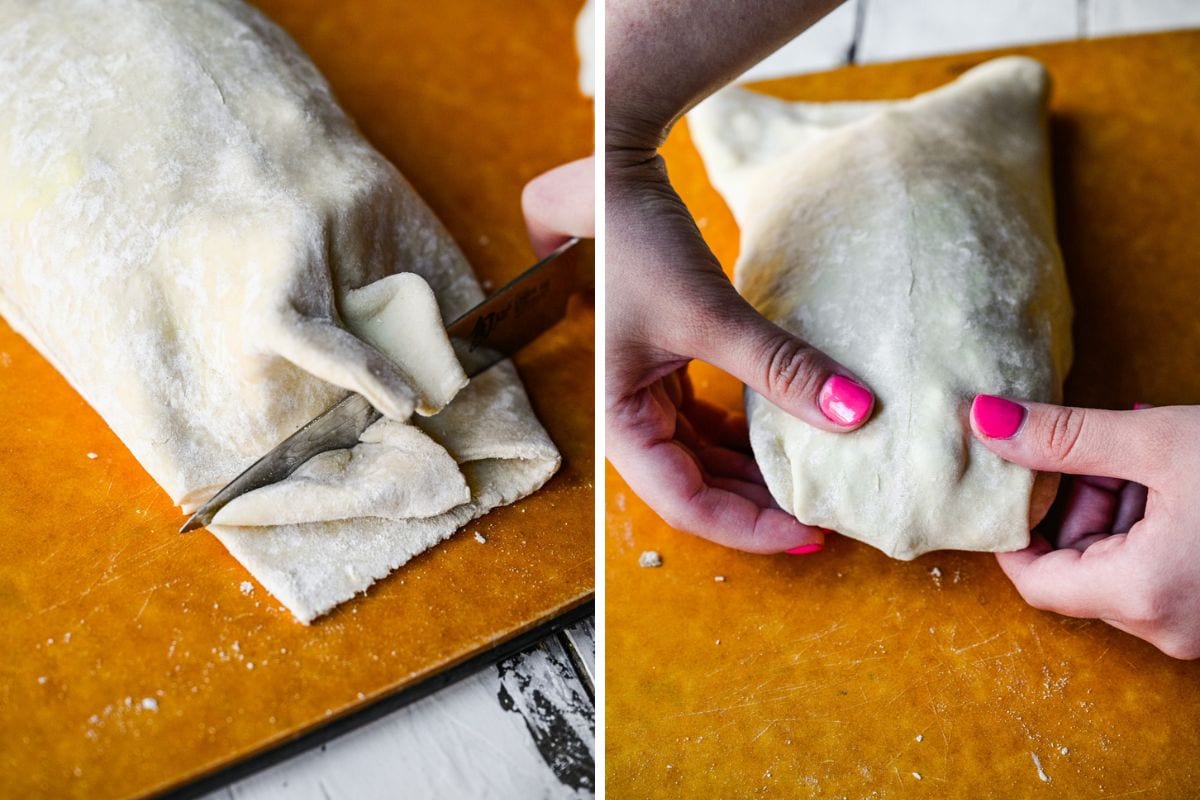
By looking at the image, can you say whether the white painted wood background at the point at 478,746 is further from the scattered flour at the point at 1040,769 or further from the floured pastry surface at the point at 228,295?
the scattered flour at the point at 1040,769

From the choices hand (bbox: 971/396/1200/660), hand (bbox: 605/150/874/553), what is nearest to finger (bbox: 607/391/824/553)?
hand (bbox: 605/150/874/553)

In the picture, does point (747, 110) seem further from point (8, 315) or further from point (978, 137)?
point (8, 315)

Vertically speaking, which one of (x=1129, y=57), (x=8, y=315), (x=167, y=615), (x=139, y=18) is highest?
(x=139, y=18)

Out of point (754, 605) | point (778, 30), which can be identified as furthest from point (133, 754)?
point (778, 30)

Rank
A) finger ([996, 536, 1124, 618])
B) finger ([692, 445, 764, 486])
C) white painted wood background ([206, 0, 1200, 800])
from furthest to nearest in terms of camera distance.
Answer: finger ([692, 445, 764, 486]), finger ([996, 536, 1124, 618]), white painted wood background ([206, 0, 1200, 800])

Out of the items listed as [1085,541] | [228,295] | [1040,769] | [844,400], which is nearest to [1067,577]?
[1085,541]

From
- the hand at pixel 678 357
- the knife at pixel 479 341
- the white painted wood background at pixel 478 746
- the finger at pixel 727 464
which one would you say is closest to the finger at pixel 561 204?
the knife at pixel 479 341

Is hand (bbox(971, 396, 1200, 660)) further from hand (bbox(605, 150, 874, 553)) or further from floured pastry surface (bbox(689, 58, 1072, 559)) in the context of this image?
hand (bbox(605, 150, 874, 553))

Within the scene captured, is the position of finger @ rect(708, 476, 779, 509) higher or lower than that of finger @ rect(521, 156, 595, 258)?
lower
